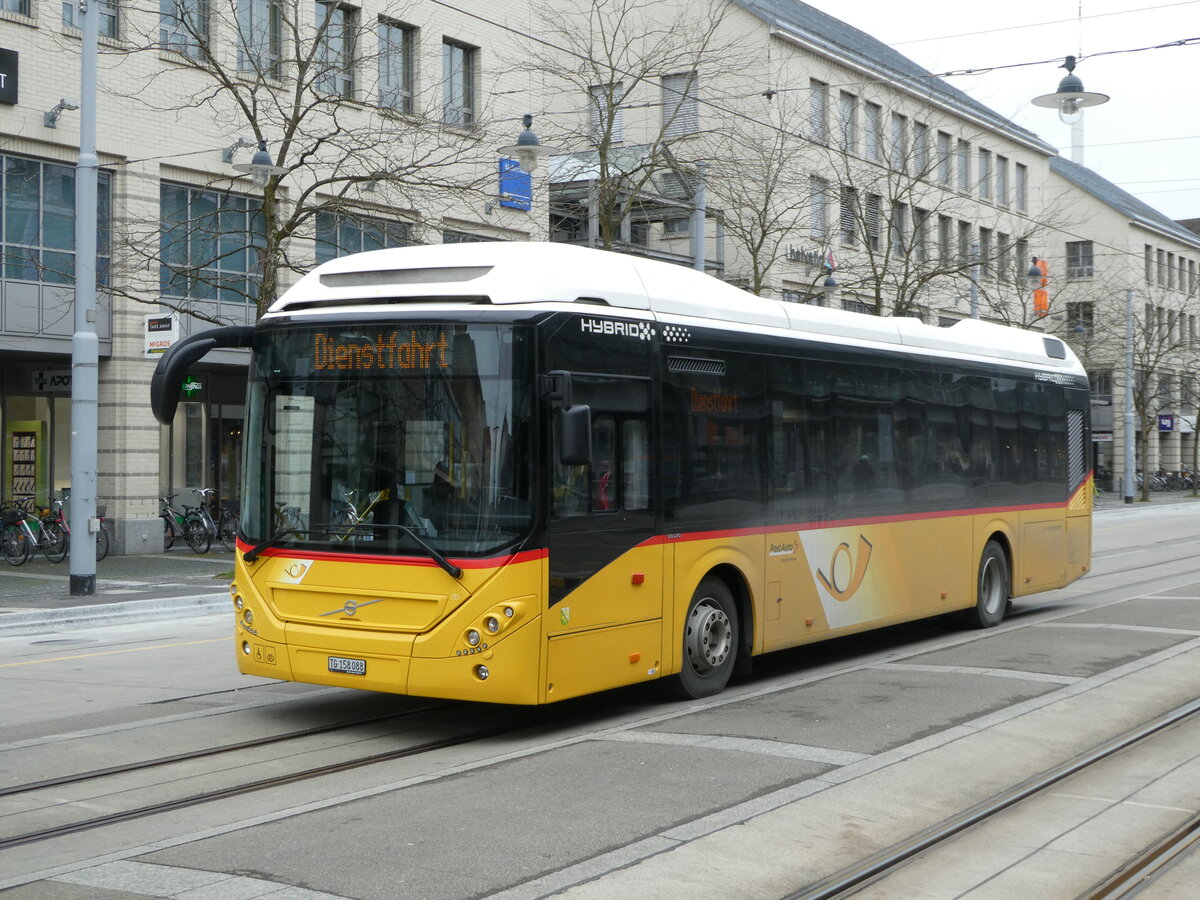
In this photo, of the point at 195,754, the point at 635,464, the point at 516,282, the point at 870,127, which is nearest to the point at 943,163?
the point at 870,127

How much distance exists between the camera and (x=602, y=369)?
901cm

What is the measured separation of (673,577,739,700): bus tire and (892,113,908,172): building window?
27.1m

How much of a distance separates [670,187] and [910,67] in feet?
97.8

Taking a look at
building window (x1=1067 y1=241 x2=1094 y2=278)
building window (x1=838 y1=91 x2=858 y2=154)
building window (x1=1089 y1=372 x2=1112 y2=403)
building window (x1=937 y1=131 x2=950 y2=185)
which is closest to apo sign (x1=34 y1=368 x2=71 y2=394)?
building window (x1=838 y1=91 x2=858 y2=154)

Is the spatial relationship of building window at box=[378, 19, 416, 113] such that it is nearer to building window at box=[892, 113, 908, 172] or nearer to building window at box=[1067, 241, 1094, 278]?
building window at box=[892, 113, 908, 172]

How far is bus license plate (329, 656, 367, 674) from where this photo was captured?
8531 mm

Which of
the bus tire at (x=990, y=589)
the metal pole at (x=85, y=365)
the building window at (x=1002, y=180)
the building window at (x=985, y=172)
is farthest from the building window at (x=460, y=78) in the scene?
the building window at (x=1002, y=180)

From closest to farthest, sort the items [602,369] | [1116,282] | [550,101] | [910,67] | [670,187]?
[602,369], [670,187], [550,101], [910,67], [1116,282]

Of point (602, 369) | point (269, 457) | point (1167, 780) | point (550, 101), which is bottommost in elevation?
point (1167, 780)

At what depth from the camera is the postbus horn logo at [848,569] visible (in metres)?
11.6

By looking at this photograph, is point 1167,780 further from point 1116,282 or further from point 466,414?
point 1116,282

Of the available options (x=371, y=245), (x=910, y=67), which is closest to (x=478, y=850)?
(x=371, y=245)

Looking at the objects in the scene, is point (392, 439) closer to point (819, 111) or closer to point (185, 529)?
point (185, 529)

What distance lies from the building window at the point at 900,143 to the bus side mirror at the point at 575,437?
29.0 metres
